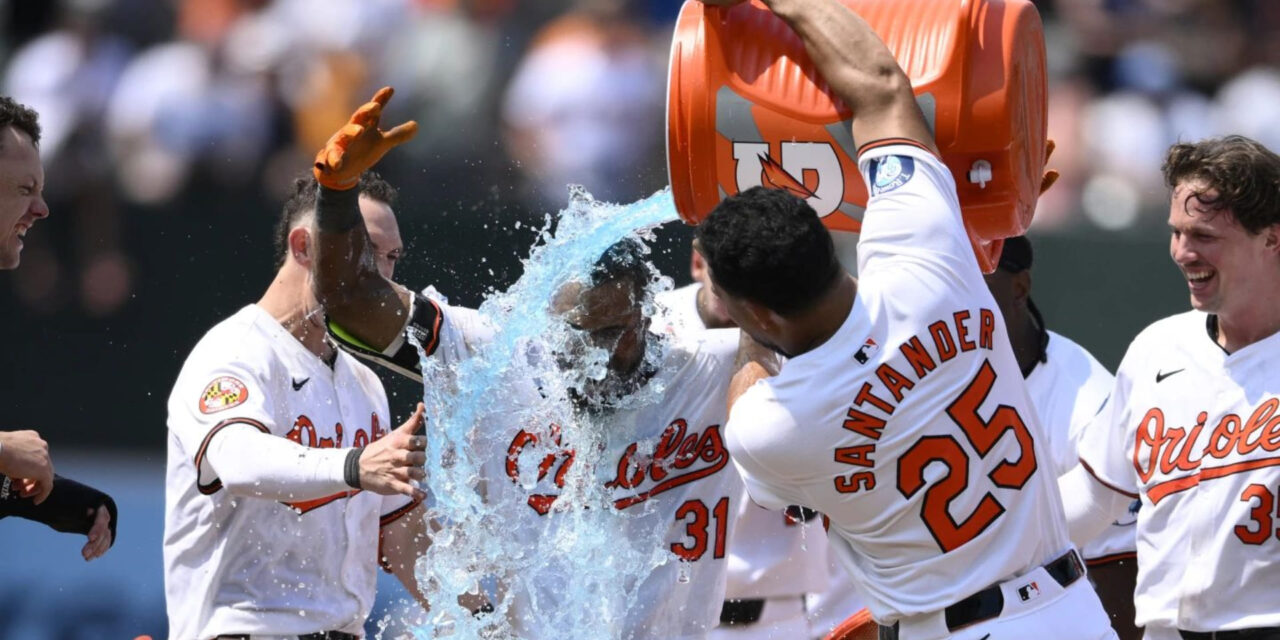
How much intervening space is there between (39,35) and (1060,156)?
6.39 metres

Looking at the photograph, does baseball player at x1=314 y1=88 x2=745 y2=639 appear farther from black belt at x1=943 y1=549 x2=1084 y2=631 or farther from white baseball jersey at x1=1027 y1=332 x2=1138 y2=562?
white baseball jersey at x1=1027 y1=332 x2=1138 y2=562

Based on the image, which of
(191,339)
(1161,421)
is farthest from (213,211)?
(1161,421)

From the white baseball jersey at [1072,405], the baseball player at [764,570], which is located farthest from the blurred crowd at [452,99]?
the baseball player at [764,570]

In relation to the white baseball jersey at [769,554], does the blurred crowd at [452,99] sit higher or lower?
higher

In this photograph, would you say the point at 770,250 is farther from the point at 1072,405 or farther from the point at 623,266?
the point at 1072,405

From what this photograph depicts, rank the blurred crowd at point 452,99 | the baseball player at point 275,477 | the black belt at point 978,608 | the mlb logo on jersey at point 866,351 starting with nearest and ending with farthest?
the mlb logo on jersey at point 866,351 < the black belt at point 978,608 < the baseball player at point 275,477 < the blurred crowd at point 452,99

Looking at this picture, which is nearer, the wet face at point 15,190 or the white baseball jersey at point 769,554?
the wet face at point 15,190

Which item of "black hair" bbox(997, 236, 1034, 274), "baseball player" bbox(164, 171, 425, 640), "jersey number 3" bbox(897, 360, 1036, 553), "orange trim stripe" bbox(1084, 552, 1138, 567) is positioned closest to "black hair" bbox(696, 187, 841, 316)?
"jersey number 3" bbox(897, 360, 1036, 553)

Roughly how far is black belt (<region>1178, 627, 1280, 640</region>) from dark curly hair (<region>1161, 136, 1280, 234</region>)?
41.4 inches

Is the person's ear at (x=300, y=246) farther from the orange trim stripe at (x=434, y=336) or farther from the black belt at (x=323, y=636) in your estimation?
the black belt at (x=323, y=636)

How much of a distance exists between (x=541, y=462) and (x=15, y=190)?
171 cm

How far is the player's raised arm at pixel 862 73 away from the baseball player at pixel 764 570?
2.09 m

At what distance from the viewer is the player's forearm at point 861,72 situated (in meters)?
3.56

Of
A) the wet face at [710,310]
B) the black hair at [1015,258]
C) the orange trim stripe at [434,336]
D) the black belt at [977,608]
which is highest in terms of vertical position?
the black hair at [1015,258]
